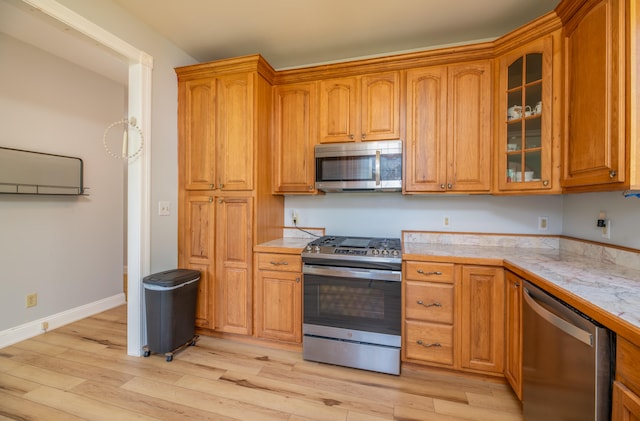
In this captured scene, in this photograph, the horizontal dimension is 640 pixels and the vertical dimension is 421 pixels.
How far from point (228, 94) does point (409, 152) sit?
1686mm

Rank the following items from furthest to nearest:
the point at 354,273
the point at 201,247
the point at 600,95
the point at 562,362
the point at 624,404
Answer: the point at 201,247, the point at 354,273, the point at 600,95, the point at 562,362, the point at 624,404

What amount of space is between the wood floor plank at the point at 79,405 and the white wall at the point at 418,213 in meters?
1.87

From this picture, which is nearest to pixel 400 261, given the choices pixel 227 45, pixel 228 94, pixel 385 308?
pixel 385 308

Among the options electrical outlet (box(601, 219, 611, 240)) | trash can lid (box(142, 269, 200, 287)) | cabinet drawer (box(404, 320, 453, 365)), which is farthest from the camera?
trash can lid (box(142, 269, 200, 287))

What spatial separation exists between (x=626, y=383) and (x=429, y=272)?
3.66 ft

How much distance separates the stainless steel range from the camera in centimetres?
198

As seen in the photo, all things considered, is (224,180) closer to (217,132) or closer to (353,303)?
(217,132)

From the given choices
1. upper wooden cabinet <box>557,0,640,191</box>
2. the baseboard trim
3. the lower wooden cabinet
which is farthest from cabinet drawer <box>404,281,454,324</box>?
the baseboard trim

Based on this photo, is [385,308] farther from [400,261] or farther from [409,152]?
[409,152]

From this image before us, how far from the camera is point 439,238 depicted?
96.3 inches

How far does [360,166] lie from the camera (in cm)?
230

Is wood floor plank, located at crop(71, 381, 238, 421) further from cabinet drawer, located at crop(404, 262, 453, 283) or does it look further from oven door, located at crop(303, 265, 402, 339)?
cabinet drawer, located at crop(404, 262, 453, 283)

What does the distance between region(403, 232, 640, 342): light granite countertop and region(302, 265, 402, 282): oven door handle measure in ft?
0.56

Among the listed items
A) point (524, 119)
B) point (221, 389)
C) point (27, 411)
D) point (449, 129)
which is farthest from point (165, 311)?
point (524, 119)
